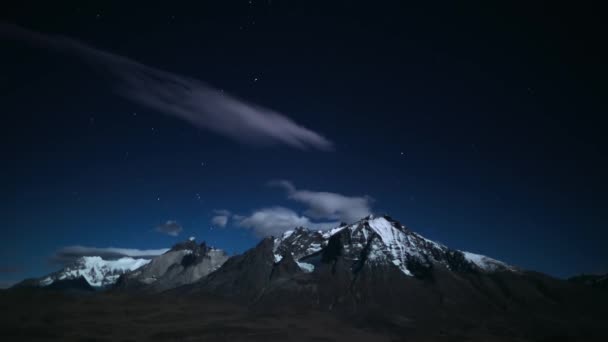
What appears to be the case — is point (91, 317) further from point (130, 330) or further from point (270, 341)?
point (270, 341)

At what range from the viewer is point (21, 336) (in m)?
144

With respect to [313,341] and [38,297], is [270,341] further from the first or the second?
[38,297]

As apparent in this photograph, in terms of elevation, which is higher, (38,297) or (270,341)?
(38,297)

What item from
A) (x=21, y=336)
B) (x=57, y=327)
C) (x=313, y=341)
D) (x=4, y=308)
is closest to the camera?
(x=21, y=336)

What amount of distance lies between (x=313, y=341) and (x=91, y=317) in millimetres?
107401

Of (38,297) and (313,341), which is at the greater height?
(38,297)

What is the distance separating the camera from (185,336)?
18175cm

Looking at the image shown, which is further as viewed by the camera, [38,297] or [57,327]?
[38,297]

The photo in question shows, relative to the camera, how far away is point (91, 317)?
187 meters

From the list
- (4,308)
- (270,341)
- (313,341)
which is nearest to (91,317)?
(4,308)

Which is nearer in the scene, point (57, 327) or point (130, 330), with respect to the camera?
point (57, 327)

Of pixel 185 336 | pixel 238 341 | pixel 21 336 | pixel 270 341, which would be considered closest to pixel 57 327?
pixel 21 336

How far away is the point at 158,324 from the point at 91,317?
102 ft

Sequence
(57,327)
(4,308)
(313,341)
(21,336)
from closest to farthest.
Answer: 1. (21,336)
2. (57,327)
3. (4,308)
4. (313,341)
